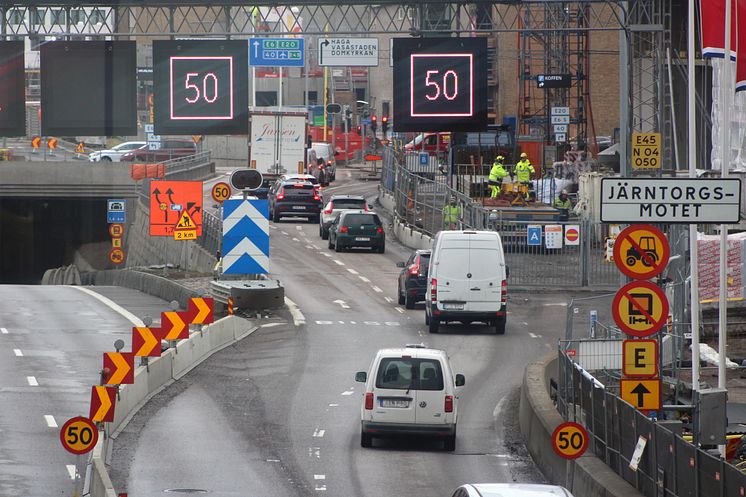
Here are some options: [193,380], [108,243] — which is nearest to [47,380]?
[193,380]

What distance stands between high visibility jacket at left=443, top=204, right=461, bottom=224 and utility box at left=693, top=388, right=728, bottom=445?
30501mm

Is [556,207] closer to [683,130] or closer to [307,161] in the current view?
[683,130]

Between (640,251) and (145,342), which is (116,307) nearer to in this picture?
(145,342)

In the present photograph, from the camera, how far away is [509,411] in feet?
78.0

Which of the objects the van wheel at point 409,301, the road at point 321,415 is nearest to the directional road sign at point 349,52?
the road at point 321,415

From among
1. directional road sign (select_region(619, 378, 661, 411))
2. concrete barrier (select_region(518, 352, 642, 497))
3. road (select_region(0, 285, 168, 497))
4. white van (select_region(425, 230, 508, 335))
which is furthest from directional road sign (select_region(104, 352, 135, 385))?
white van (select_region(425, 230, 508, 335))

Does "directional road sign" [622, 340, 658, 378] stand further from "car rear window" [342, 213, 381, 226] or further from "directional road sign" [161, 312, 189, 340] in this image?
"car rear window" [342, 213, 381, 226]

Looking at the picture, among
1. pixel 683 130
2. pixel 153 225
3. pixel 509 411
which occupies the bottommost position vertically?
pixel 509 411

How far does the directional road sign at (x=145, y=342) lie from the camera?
915 inches

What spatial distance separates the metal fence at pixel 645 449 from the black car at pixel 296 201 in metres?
39.1

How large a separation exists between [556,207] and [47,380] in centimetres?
2938

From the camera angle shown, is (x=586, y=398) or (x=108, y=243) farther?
(x=108, y=243)

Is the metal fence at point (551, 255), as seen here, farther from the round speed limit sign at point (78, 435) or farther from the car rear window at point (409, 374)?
the round speed limit sign at point (78, 435)

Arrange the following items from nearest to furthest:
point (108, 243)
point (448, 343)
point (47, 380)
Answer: point (47, 380)
point (448, 343)
point (108, 243)
